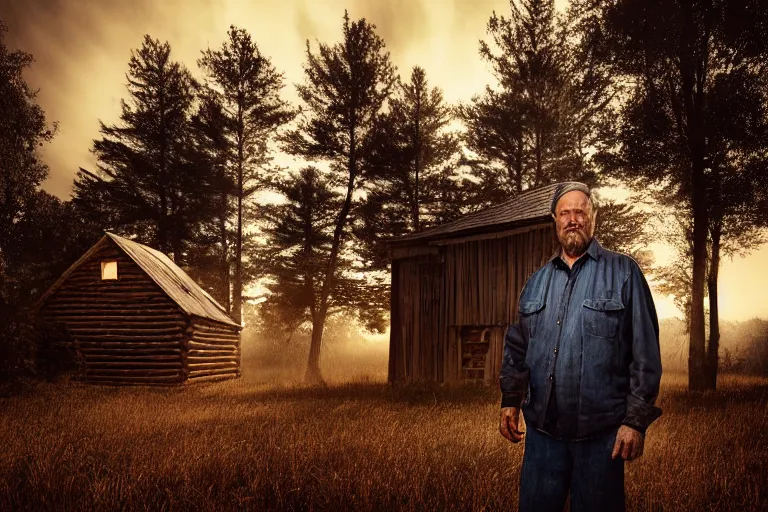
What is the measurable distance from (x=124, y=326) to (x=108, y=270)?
218 centimetres

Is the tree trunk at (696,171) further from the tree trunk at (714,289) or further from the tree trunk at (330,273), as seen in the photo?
the tree trunk at (330,273)

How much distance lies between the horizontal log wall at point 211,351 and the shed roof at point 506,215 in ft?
28.4

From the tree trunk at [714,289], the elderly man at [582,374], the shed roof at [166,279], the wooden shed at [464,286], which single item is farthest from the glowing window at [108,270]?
the tree trunk at [714,289]

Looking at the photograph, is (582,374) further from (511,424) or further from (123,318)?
(123,318)

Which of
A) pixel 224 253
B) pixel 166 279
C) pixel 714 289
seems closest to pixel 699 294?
pixel 714 289

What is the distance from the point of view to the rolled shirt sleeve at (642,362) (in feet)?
8.30

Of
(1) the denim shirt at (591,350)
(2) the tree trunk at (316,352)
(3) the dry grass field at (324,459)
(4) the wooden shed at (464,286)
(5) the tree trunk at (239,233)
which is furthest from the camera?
(5) the tree trunk at (239,233)

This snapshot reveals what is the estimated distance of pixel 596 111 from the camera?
1725 cm

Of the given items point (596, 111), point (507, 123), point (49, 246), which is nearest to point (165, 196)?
point (49, 246)

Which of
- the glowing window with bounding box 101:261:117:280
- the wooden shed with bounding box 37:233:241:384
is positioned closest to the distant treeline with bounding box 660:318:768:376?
the wooden shed with bounding box 37:233:241:384

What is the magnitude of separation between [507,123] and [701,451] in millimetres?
16480

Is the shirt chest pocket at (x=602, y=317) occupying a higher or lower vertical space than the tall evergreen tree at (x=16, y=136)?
lower

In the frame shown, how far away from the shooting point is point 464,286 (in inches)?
558

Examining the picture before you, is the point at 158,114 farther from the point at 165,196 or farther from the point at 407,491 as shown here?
the point at 407,491
